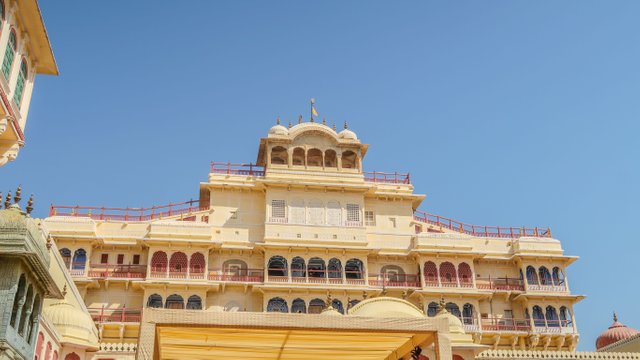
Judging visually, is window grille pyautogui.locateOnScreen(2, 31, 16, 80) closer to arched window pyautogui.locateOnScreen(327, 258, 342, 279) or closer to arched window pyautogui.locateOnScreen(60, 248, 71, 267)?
arched window pyautogui.locateOnScreen(60, 248, 71, 267)

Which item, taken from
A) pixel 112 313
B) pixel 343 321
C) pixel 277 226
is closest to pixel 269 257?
pixel 277 226

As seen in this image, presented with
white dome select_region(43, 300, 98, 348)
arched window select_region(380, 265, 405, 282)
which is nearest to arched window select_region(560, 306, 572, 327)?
arched window select_region(380, 265, 405, 282)

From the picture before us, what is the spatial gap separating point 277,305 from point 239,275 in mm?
2820

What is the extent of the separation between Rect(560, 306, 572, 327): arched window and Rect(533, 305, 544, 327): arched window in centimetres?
114

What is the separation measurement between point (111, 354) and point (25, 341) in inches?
637

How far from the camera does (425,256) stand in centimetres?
3731

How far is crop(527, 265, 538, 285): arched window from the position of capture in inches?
1511

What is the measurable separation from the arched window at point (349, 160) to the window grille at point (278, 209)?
18.8 ft

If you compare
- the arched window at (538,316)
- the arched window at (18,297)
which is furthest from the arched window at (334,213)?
the arched window at (18,297)

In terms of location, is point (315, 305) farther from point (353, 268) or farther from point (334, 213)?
point (334, 213)

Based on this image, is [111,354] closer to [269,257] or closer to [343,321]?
[269,257]

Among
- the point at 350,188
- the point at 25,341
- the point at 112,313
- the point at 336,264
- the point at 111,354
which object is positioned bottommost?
the point at 25,341

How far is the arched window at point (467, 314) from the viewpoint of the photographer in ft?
118

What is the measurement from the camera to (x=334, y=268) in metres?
36.5
